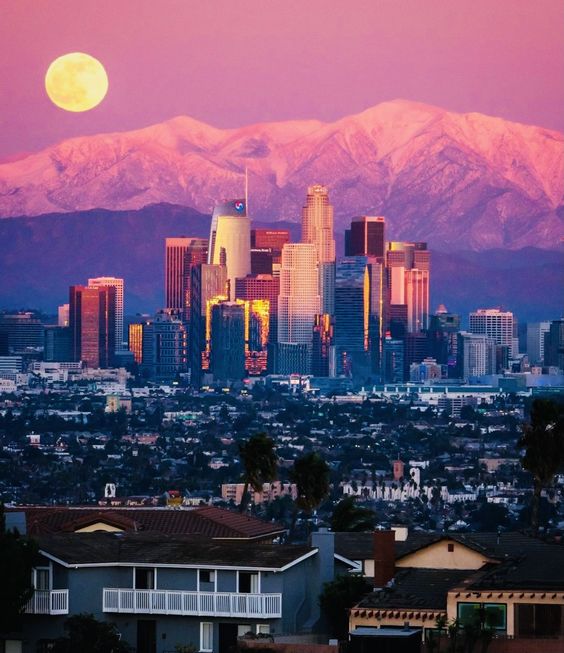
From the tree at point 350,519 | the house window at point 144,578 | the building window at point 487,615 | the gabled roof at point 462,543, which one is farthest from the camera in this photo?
the tree at point 350,519

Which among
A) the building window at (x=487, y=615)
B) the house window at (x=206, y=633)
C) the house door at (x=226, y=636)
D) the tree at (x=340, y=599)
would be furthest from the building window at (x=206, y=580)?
the building window at (x=487, y=615)

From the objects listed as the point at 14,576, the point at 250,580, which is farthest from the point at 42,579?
the point at 250,580

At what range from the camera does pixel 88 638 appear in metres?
50.1

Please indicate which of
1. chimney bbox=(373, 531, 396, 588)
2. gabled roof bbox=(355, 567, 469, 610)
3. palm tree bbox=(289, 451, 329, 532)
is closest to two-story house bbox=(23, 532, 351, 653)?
chimney bbox=(373, 531, 396, 588)

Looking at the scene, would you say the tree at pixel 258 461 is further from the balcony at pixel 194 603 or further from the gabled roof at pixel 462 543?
the balcony at pixel 194 603

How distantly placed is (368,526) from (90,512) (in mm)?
20477

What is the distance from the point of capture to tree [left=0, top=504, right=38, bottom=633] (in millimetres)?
50594

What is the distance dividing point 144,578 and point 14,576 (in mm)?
3216

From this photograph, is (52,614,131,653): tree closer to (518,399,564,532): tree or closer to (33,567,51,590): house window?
Answer: (33,567,51,590): house window

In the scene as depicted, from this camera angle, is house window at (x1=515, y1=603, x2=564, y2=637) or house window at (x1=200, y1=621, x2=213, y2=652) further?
house window at (x1=200, y1=621, x2=213, y2=652)

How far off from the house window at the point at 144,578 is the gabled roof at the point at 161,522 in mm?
6099

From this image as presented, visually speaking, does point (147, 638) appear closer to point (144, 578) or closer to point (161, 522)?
point (144, 578)

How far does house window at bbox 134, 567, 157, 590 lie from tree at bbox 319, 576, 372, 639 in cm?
325

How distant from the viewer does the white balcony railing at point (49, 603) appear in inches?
2044
